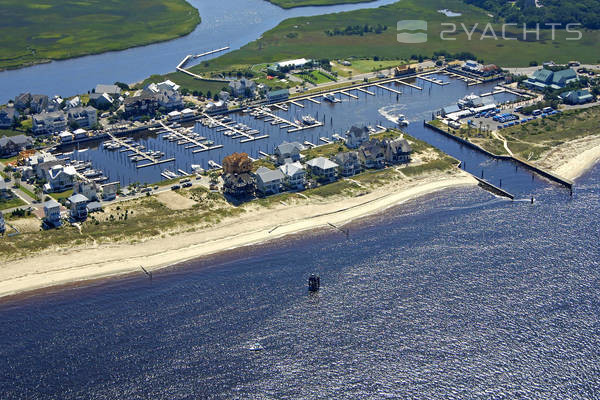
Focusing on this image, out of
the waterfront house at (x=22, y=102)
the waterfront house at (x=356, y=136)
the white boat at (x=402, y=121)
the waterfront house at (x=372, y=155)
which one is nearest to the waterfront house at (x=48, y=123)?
the waterfront house at (x=22, y=102)

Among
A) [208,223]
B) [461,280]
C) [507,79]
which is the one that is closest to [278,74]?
[507,79]

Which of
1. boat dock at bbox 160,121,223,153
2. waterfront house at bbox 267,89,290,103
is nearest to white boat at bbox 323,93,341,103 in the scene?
waterfront house at bbox 267,89,290,103

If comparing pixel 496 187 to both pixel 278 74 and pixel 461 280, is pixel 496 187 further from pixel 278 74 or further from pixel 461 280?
pixel 278 74

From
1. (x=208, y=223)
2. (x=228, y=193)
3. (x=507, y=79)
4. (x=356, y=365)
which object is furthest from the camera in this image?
(x=507, y=79)

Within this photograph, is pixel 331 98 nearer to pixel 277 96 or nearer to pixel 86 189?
pixel 277 96

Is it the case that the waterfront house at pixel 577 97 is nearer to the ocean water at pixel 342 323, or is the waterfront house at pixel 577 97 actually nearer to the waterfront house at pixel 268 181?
the ocean water at pixel 342 323

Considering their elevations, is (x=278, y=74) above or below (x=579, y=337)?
above
